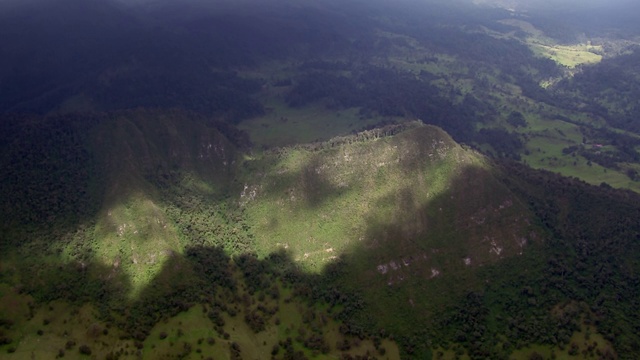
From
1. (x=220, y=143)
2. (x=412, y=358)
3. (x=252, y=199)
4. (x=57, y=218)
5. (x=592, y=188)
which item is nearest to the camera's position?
(x=412, y=358)

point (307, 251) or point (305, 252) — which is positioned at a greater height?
point (307, 251)

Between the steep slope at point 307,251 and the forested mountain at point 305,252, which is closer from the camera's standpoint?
the forested mountain at point 305,252

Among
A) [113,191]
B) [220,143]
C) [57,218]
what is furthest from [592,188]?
[57,218]

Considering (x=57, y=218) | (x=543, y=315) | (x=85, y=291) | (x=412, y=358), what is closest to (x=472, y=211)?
(x=543, y=315)

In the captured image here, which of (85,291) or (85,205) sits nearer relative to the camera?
(85,291)

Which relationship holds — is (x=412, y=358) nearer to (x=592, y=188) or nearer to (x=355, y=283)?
(x=355, y=283)

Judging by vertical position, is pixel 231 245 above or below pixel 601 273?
below

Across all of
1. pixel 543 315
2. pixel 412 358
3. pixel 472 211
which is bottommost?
pixel 412 358

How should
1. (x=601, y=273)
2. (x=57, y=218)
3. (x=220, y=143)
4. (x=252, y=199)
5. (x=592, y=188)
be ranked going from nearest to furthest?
(x=601, y=273), (x=57, y=218), (x=592, y=188), (x=252, y=199), (x=220, y=143)

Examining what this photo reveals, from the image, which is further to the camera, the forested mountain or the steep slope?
the steep slope
